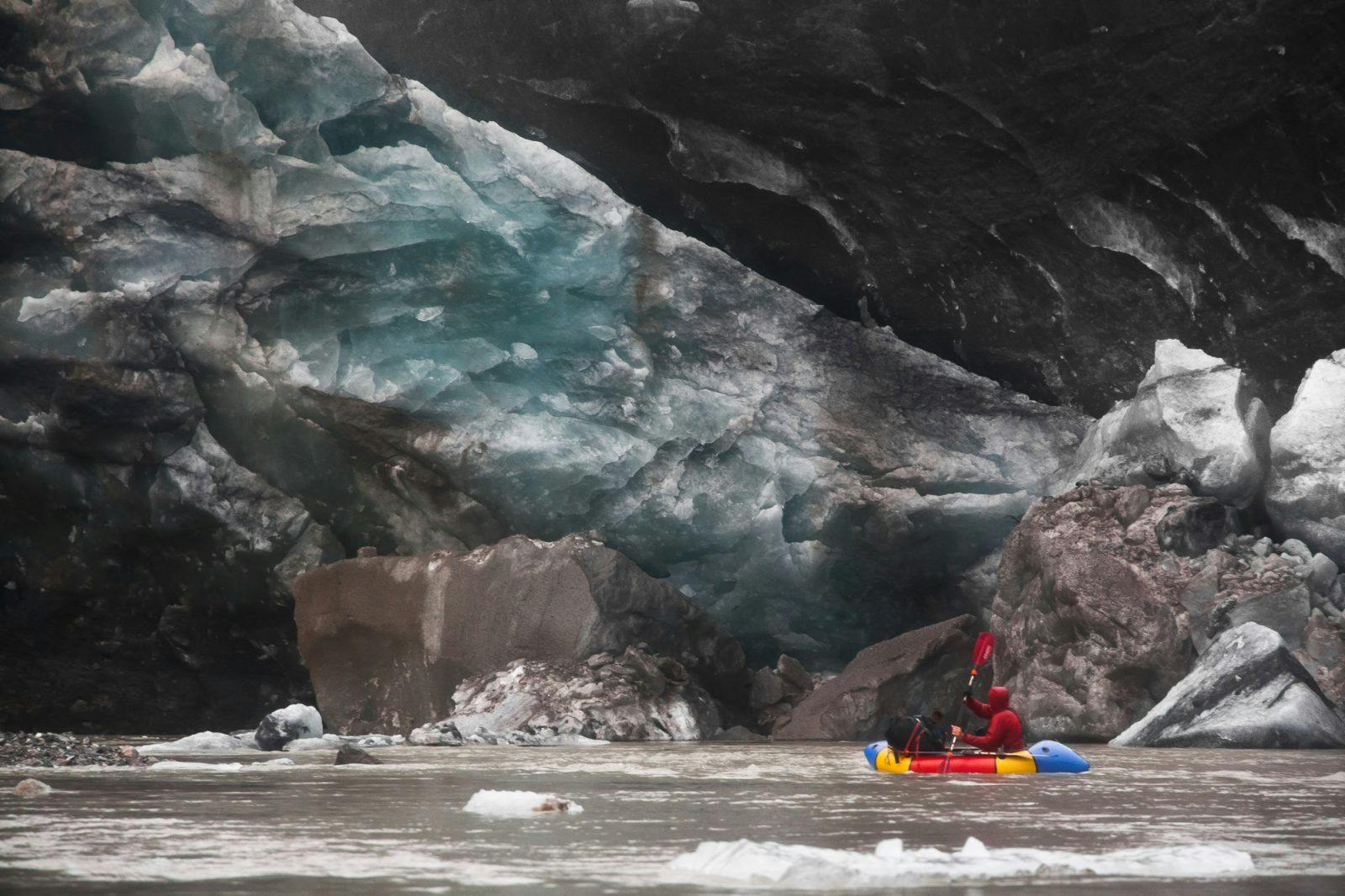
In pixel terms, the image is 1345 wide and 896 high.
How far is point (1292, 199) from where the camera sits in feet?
43.8

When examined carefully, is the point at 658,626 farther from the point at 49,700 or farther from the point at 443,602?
the point at 49,700

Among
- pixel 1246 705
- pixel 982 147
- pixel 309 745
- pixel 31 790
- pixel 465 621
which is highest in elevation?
pixel 982 147

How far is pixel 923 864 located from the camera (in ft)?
11.2

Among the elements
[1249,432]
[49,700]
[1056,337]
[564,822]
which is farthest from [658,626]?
[564,822]

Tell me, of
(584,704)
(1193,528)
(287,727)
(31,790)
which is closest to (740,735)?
(584,704)

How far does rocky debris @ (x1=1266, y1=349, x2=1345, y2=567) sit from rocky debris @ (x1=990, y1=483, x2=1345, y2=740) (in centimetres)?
35

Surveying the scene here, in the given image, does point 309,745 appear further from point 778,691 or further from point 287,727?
point 778,691

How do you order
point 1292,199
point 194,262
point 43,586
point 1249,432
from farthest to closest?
point 43,586 → point 194,262 → point 1249,432 → point 1292,199

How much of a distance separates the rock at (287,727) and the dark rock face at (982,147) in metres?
8.29

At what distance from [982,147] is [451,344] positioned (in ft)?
25.8

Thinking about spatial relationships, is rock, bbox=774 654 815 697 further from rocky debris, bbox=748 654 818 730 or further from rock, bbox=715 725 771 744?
rock, bbox=715 725 771 744

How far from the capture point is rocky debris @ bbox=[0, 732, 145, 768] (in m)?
8.80

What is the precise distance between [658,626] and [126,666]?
8.03 m

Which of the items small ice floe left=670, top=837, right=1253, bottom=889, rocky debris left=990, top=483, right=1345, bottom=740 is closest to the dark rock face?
rocky debris left=990, top=483, right=1345, bottom=740
